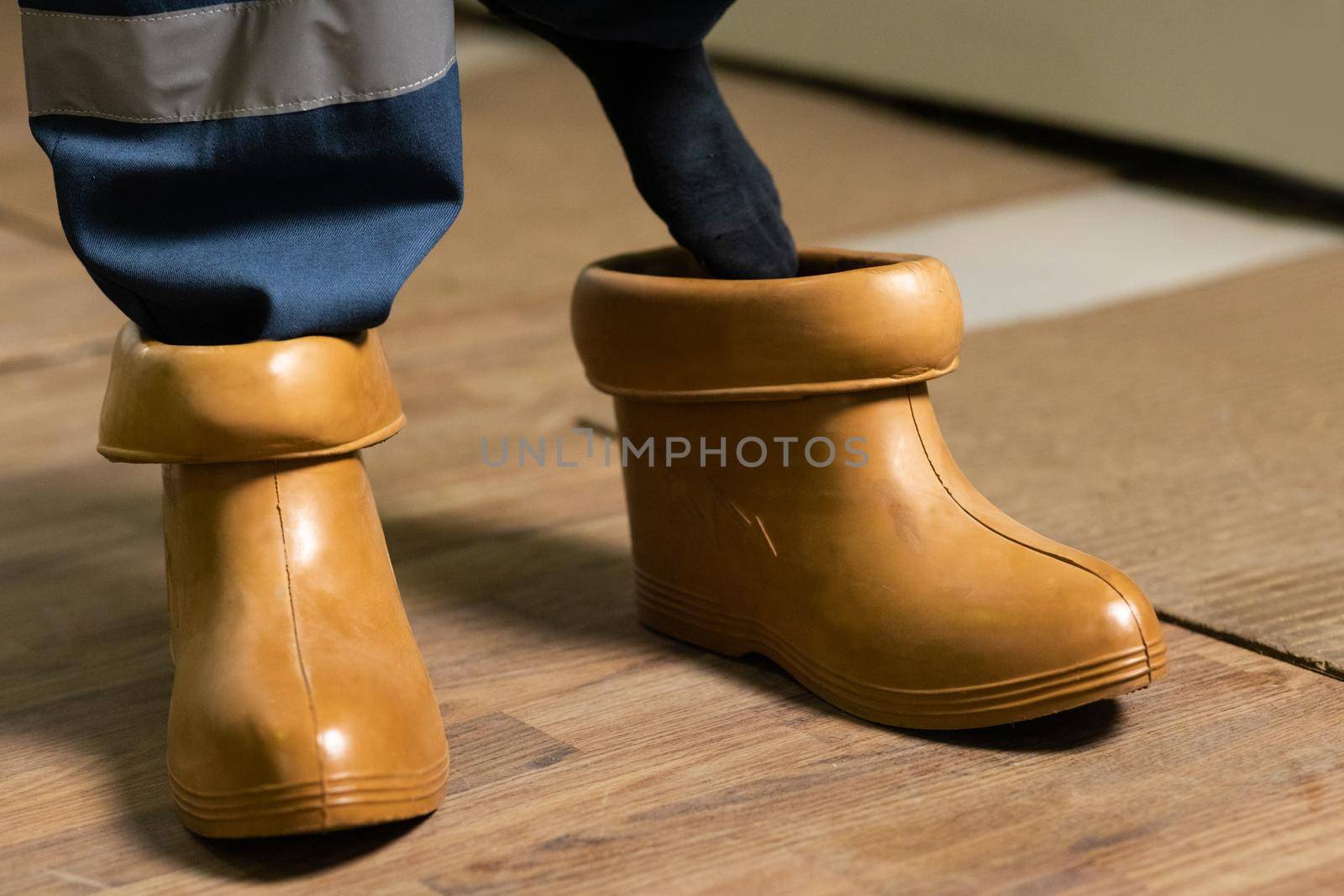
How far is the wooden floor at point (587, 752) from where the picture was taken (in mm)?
579

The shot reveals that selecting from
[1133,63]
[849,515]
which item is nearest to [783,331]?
[849,515]

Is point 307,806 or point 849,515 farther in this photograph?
point 849,515

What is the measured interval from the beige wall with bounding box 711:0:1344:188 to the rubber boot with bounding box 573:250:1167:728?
1208 mm

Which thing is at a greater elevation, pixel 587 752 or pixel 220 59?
pixel 220 59

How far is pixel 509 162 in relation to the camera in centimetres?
218

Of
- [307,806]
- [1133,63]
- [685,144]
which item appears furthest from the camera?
[1133,63]

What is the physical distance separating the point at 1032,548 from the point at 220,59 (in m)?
0.41

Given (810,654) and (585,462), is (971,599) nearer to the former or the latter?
(810,654)

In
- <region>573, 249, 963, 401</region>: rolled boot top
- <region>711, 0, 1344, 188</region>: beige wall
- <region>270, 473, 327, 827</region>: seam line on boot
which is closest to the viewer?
<region>270, 473, 327, 827</region>: seam line on boot

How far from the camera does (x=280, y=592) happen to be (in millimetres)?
644

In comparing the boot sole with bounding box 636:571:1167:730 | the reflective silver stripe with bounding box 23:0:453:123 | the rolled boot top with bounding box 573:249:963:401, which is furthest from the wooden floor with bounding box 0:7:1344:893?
the reflective silver stripe with bounding box 23:0:453:123

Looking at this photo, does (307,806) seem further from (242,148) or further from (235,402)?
(242,148)

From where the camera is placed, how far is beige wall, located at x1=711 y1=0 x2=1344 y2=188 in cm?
177

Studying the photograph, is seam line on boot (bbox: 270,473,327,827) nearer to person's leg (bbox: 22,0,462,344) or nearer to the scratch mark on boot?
person's leg (bbox: 22,0,462,344)
